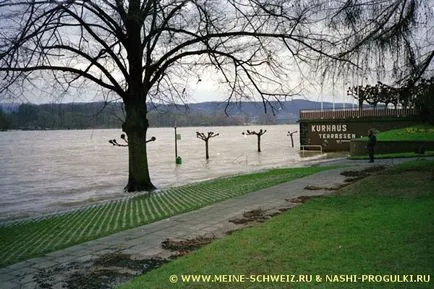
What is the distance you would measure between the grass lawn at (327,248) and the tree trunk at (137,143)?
397 inches

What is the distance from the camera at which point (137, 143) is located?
1773cm

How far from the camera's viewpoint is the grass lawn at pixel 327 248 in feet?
16.2

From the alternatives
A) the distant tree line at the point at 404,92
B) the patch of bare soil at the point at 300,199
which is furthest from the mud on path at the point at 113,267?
the distant tree line at the point at 404,92

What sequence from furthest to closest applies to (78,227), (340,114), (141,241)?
(340,114) → (78,227) → (141,241)

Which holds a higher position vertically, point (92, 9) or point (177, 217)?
point (92, 9)

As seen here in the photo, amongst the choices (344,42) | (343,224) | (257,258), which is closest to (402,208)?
(343,224)

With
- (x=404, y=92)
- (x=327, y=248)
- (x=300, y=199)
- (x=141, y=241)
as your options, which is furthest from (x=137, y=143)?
(x=327, y=248)

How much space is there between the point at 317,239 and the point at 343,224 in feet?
3.37

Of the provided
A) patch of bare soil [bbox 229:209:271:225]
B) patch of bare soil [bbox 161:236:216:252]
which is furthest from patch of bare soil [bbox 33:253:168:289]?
patch of bare soil [bbox 229:209:271:225]

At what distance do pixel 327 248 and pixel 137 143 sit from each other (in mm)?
12782

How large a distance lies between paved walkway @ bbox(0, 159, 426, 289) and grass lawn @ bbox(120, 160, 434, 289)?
39.8 inches

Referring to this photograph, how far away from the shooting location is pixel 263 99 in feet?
48.4

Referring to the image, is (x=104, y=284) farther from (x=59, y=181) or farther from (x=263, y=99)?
(x=59, y=181)

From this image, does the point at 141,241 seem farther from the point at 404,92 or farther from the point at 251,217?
the point at 404,92
